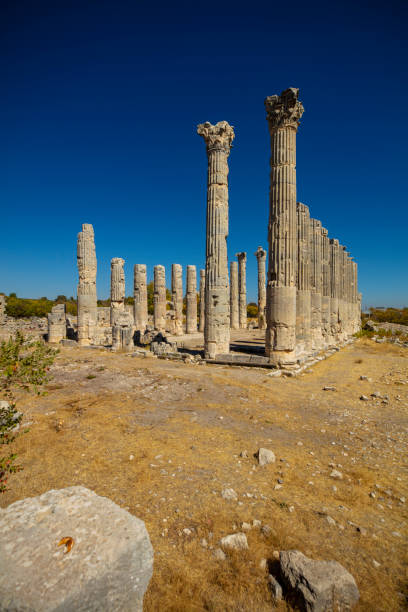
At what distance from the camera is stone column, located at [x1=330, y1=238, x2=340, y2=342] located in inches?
837

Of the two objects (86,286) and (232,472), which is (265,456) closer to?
(232,472)

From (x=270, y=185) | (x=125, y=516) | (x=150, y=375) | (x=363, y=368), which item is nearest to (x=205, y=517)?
(x=125, y=516)

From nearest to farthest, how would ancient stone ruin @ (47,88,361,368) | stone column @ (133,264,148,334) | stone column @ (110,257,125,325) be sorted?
ancient stone ruin @ (47,88,361,368) → stone column @ (110,257,125,325) → stone column @ (133,264,148,334)

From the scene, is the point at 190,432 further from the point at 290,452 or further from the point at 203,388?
the point at 203,388

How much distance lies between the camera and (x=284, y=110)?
40.9 feet

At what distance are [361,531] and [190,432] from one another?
3272 millimetres

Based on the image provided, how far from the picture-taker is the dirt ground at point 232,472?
2820 mm

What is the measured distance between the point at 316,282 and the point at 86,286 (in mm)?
13895

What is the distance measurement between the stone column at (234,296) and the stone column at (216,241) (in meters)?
16.0

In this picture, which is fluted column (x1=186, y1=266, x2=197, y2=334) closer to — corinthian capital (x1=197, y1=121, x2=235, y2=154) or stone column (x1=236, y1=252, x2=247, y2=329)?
stone column (x1=236, y1=252, x2=247, y2=329)

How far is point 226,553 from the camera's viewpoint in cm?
303

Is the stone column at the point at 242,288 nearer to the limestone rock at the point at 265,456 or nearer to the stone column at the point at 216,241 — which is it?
the stone column at the point at 216,241

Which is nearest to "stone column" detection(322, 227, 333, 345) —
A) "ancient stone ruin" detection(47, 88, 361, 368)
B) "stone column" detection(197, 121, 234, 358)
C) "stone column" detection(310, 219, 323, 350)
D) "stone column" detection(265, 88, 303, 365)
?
"ancient stone ruin" detection(47, 88, 361, 368)

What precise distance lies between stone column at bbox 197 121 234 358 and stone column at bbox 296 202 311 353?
4364 millimetres
